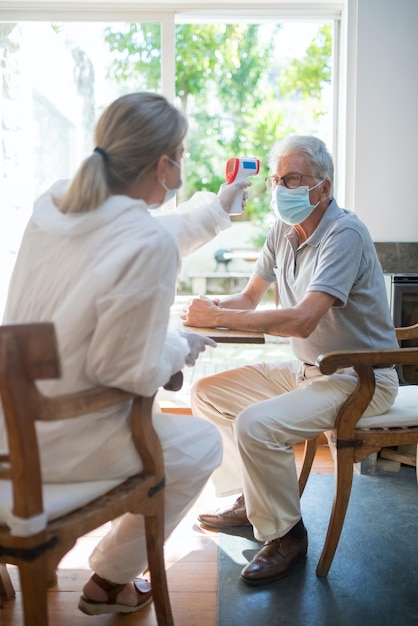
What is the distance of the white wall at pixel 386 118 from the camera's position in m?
3.45

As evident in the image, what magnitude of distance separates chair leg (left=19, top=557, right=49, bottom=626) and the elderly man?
871 mm

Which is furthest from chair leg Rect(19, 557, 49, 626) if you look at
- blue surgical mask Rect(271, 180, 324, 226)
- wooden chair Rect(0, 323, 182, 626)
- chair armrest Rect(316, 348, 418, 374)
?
blue surgical mask Rect(271, 180, 324, 226)

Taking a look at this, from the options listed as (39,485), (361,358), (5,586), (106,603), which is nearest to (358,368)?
(361,358)

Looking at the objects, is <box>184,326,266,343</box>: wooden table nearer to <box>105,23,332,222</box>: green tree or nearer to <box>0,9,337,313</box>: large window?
<box>0,9,337,313</box>: large window

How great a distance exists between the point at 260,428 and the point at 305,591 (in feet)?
1.65

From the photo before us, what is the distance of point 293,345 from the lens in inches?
96.0

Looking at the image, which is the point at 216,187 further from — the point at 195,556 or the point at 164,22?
the point at 195,556

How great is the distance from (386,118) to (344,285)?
1.68 meters

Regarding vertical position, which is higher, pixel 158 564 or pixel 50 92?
pixel 50 92

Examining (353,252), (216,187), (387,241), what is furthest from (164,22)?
(216,187)

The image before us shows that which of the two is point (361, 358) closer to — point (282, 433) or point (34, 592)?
point (282, 433)

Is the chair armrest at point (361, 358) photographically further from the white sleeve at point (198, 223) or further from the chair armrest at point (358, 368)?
the white sleeve at point (198, 223)

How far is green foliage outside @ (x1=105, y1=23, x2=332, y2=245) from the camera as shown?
8781 mm

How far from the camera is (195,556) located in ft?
7.61
